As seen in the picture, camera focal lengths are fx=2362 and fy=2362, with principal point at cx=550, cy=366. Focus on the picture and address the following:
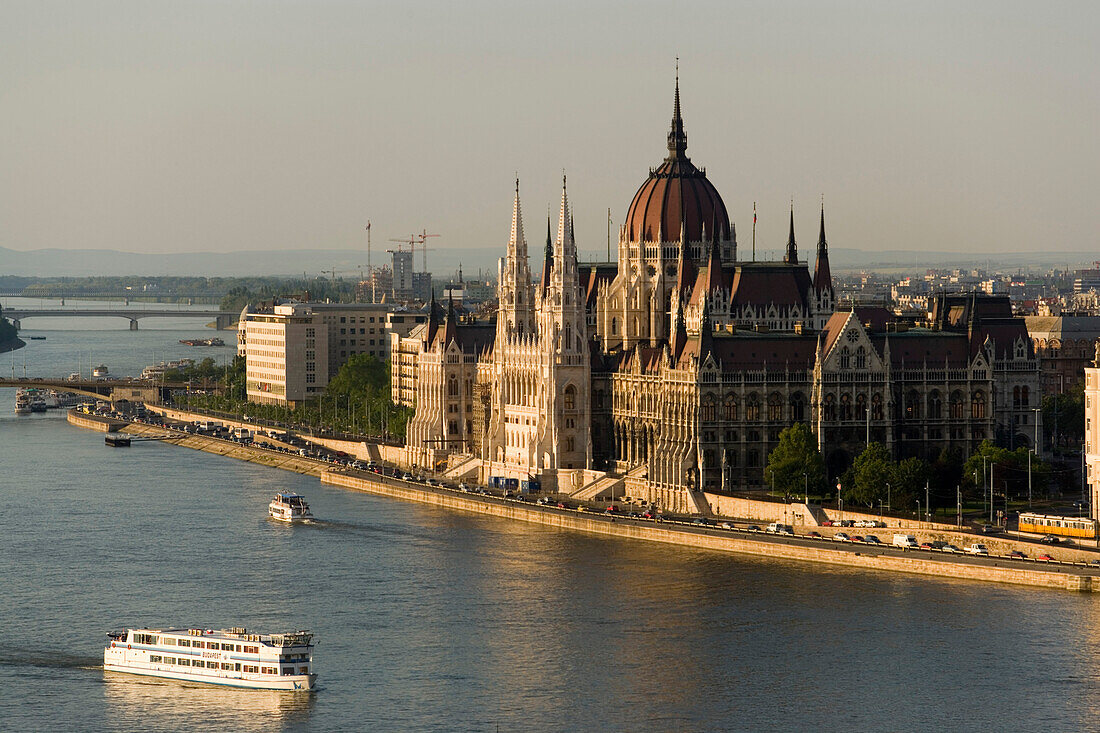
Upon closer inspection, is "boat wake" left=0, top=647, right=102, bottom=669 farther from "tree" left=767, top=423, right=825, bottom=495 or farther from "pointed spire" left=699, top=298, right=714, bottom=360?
"pointed spire" left=699, top=298, right=714, bottom=360

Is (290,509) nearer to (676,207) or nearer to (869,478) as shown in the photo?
(869,478)

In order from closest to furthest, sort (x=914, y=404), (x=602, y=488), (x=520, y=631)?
(x=520, y=631) < (x=914, y=404) < (x=602, y=488)

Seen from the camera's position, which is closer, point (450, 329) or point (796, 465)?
point (796, 465)

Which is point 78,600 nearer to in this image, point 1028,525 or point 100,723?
point 100,723

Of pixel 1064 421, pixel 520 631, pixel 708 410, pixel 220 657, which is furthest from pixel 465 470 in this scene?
pixel 220 657

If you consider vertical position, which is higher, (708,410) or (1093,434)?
(708,410)

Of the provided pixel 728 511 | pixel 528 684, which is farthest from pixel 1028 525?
pixel 528 684
